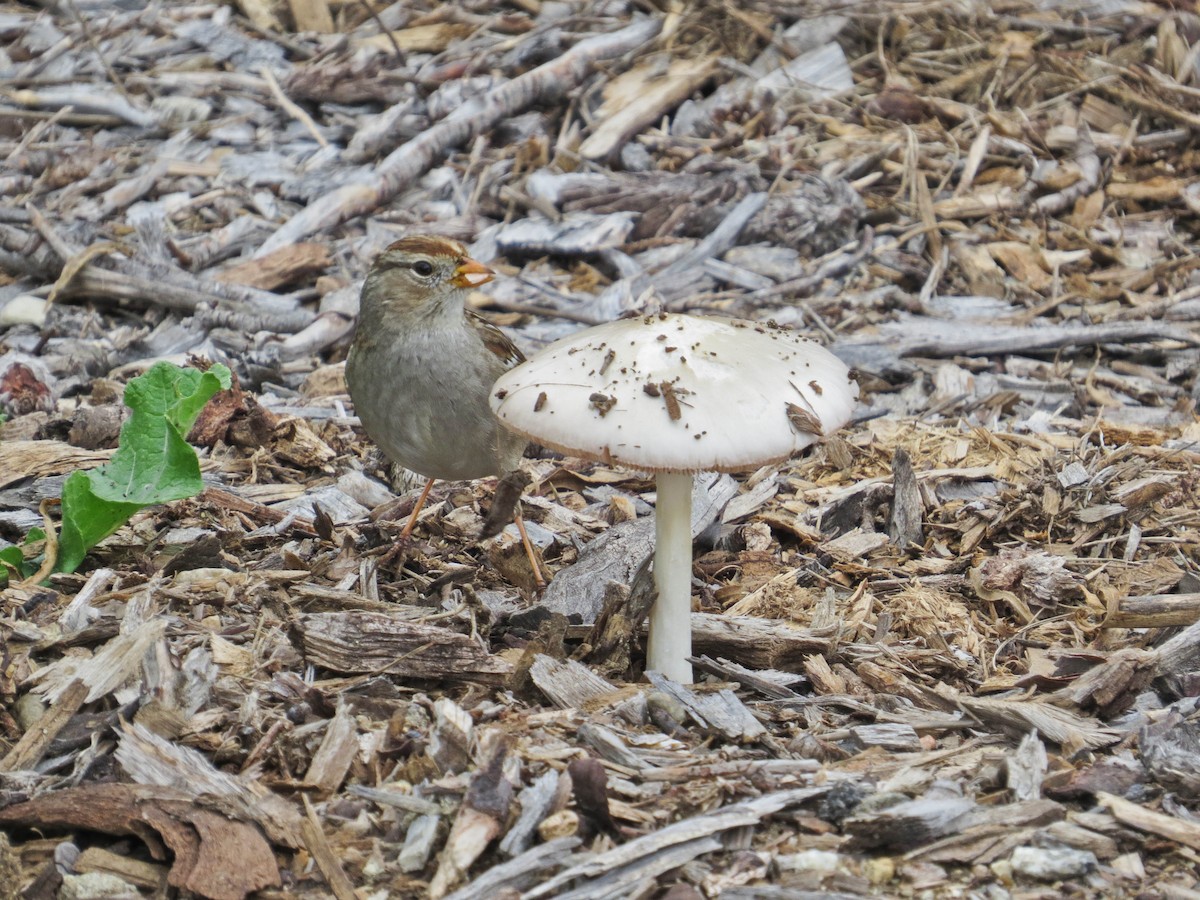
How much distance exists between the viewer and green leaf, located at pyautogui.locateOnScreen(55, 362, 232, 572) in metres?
4.35

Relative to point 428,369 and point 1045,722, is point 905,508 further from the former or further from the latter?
point 428,369

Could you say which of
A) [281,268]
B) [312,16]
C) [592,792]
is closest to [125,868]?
[592,792]

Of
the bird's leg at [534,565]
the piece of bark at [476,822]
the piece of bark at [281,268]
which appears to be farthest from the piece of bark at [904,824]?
the piece of bark at [281,268]

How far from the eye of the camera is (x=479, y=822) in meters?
3.11

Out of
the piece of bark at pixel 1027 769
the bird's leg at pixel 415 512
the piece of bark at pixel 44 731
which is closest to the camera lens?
the piece of bark at pixel 1027 769

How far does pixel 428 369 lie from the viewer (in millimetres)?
4883

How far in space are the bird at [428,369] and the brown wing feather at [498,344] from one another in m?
0.04

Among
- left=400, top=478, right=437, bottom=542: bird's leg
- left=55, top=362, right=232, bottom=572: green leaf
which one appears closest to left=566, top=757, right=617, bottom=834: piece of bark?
left=55, top=362, right=232, bottom=572: green leaf

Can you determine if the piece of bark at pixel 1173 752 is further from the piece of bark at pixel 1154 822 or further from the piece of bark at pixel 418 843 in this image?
the piece of bark at pixel 418 843

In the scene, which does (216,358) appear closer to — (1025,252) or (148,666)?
(148,666)

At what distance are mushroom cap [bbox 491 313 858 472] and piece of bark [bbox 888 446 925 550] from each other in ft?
5.68

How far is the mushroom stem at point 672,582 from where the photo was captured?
12.3ft

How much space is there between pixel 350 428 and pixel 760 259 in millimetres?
2783

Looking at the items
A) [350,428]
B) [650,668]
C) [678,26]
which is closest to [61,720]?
[650,668]
